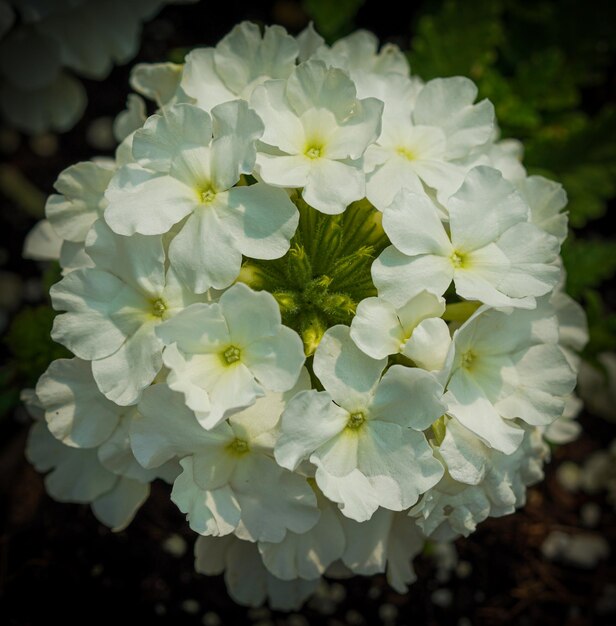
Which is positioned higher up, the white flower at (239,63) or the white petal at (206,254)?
the white flower at (239,63)

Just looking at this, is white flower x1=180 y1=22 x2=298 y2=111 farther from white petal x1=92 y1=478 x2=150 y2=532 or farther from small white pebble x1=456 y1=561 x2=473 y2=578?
small white pebble x1=456 y1=561 x2=473 y2=578

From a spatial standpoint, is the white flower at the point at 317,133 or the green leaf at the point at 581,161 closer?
the white flower at the point at 317,133

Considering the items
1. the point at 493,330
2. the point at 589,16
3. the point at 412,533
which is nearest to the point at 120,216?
the point at 493,330

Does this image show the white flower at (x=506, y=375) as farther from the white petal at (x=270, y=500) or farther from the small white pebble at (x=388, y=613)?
the small white pebble at (x=388, y=613)

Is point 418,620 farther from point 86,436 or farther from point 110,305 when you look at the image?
point 110,305

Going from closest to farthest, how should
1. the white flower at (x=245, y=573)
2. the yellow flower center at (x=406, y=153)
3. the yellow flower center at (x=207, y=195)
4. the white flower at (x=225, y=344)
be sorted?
the white flower at (x=225, y=344)
the yellow flower center at (x=207, y=195)
the yellow flower center at (x=406, y=153)
the white flower at (x=245, y=573)

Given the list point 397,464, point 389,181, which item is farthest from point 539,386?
→ point 389,181

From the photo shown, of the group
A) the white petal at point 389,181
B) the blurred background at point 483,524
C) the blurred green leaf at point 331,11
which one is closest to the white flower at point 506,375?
the white petal at point 389,181

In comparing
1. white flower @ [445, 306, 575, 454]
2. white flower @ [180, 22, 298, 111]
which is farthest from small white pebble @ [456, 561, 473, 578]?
white flower @ [180, 22, 298, 111]
